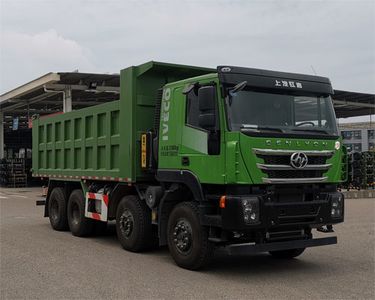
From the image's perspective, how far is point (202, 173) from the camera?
720 cm

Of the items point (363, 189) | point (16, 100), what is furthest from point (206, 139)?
point (16, 100)

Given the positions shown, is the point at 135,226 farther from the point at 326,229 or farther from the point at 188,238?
the point at 326,229

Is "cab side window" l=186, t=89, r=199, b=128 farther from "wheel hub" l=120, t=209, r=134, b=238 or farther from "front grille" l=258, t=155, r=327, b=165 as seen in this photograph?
"wheel hub" l=120, t=209, r=134, b=238

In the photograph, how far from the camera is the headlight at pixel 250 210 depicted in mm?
6614

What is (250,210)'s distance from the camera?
666 centimetres

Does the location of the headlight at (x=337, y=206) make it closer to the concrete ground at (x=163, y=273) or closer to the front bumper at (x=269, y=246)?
the front bumper at (x=269, y=246)

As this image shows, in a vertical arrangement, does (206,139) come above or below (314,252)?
above

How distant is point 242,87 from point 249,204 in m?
1.58

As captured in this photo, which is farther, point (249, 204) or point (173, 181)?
point (173, 181)

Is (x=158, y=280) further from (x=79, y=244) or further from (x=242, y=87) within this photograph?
(x=79, y=244)

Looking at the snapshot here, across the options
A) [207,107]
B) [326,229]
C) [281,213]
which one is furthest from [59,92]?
[281,213]

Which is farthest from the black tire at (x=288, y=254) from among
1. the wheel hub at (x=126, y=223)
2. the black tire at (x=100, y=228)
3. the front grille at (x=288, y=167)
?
the black tire at (x=100, y=228)

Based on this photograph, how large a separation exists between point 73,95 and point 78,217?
1691 cm

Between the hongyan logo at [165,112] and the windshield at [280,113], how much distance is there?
1.44 metres
